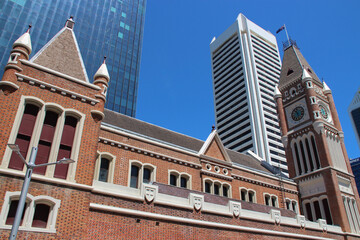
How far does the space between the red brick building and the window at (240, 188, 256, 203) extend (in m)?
2.76

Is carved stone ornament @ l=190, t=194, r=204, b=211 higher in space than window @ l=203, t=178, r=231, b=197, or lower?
lower

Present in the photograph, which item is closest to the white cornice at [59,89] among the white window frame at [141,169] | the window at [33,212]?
the window at [33,212]

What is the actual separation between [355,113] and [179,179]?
174 m

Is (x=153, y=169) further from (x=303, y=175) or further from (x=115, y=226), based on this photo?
(x=303, y=175)

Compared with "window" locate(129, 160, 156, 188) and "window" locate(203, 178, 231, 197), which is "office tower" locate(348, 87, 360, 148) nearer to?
"window" locate(203, 178, 231, 197)

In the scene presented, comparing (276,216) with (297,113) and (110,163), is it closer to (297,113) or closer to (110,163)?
(110,163)

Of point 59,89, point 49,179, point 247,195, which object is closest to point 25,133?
point 49,179

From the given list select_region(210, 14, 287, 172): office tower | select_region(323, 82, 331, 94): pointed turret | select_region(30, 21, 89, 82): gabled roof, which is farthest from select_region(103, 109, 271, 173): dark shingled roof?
select_region(210, 14, 287, 172): office tower

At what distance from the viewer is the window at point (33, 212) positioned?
12648mm

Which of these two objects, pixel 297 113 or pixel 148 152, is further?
pixel 297 113

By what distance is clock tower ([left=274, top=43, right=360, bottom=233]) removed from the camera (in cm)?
3366

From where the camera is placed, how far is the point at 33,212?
1324 cm

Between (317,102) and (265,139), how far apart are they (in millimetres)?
64892

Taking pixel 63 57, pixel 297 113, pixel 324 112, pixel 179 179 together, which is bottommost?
pixel 179 179
